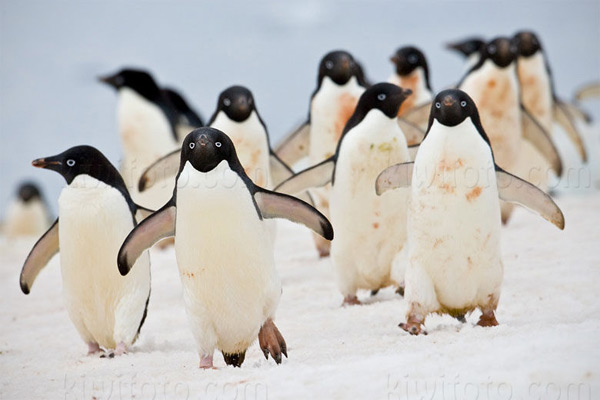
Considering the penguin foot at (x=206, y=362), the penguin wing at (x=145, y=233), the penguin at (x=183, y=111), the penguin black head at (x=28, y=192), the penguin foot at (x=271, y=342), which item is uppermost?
the penguin at (x=183, y=111)

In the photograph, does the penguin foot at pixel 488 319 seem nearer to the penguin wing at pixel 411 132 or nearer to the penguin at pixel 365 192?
the penguin at pixel 365 192

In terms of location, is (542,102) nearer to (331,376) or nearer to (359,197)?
(359,197)

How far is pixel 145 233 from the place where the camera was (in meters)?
4.20

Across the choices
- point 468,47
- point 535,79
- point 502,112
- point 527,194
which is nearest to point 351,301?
point 527,194

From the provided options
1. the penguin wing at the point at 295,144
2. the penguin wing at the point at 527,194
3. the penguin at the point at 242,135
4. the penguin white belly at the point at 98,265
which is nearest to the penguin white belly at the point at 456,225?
the penguin wing at the point at 527,194

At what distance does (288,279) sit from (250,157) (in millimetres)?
1052

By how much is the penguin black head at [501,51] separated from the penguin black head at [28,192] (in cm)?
916

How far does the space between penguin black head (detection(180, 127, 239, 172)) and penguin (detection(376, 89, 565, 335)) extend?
964mm

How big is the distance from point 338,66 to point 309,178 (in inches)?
62.0

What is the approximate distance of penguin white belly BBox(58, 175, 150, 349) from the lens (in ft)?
15.5

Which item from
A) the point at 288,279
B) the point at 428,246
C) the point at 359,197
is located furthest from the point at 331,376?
the point at 288,279

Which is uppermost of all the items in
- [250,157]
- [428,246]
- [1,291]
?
[250,157]

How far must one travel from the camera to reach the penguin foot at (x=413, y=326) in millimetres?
4312

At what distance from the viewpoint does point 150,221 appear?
4199 millimetres
